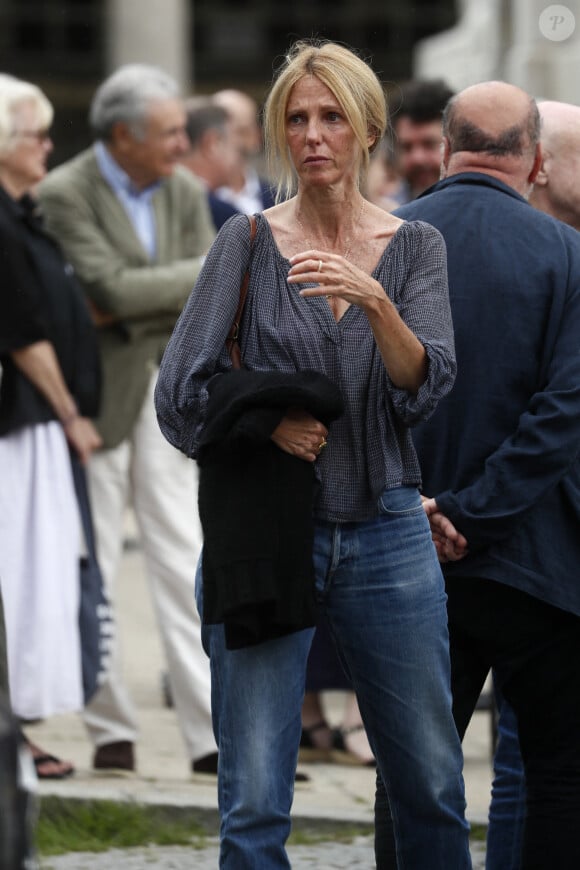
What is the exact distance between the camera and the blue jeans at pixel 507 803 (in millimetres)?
4875

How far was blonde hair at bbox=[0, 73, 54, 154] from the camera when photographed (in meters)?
6.72

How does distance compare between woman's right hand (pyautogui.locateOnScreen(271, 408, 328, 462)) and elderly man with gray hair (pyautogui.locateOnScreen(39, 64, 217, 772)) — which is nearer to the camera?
woman's right hand (pyautogui.locateOnScreen(271, 408, 328, 462))

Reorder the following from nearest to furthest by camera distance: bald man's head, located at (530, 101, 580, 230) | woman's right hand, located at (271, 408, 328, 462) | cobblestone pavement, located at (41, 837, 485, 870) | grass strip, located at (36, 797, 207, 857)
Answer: woman's right hand, located at (271, 408, 328, 462)
bald man's head, located at (530, 101, 580, 230)
cobblestone pavement, located at (41, 837, 485, 870)
grass strip, located at (36, 797, 207, 857)

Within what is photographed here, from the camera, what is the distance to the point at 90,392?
6664 millimetres


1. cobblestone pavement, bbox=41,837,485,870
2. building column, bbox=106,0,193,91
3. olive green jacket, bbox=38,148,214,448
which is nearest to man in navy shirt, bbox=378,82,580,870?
cobblestone pavement, bbox=41,837,485,870

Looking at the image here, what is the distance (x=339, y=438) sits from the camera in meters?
4.06

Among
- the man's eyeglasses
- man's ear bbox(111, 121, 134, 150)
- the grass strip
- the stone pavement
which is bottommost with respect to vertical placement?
the stone pavement

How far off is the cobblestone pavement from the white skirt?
0.76 metres

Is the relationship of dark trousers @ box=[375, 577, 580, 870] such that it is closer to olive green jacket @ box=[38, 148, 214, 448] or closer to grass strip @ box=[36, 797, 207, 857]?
grass strip @ box=[36, 797, 207, 857]

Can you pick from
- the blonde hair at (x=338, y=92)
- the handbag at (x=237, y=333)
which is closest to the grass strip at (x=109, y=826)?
the handbag at (x=237, y=333)

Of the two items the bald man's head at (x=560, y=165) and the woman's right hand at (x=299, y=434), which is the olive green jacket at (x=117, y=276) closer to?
the bald man's head at (x=560, y=165)

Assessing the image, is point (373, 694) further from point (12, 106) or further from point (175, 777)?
point (12, 106)

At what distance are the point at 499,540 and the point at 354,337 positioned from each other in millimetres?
694

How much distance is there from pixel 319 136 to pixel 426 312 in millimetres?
406
